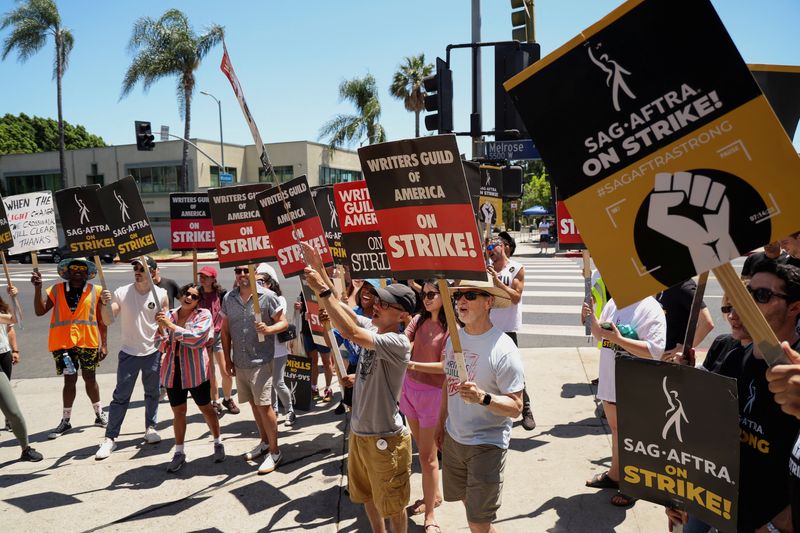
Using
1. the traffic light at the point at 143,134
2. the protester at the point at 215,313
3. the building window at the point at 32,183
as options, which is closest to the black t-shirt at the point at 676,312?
the protester at the point at 215,313

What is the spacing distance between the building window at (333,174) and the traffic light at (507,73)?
124 feet

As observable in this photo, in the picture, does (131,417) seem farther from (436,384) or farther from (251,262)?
(436,384)

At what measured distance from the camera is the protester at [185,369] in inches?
210

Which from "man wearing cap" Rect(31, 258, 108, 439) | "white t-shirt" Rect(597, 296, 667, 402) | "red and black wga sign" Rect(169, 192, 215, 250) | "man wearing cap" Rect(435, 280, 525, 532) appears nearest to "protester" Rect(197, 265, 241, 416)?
"red and black wga sign" Rect(169, 192, 215, 250)

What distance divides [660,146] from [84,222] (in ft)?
20.1

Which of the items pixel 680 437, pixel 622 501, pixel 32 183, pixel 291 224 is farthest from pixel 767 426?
pixel 32 183

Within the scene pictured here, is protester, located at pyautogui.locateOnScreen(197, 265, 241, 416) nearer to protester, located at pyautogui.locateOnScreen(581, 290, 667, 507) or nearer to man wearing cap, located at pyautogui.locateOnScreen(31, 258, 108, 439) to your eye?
man wearing cap, located at pyautogui.locateOnScreen(31, 258, 108, 439)

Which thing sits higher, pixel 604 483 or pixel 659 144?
pixel 659 144

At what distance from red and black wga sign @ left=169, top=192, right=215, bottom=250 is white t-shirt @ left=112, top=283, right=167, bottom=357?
1.05m

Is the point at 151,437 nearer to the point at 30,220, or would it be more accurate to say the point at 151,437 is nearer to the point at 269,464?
the point at 269,464

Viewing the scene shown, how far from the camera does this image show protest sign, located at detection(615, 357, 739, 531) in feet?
7.24

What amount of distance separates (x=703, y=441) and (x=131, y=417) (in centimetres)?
658

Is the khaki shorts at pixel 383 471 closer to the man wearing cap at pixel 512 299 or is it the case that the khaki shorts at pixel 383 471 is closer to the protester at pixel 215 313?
the man wearing cap at pixel 512 299

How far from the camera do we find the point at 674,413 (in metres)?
2.34
